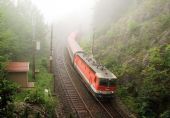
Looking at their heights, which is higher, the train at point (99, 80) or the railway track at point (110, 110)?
the train at point (99, 80)

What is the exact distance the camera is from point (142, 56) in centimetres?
3158

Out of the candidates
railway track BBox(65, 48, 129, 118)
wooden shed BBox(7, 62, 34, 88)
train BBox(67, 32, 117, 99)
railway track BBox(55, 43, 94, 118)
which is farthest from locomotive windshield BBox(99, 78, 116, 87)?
wooden shed BBox(7, 62, 34, 88)

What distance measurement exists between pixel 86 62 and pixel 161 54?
949 centimetres

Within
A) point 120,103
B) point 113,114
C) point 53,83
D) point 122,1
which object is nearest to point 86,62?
point 53,83

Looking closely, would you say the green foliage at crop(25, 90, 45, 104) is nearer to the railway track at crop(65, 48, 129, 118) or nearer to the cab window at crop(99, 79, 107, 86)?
the railway track at crop(65, 48, 129, 118)

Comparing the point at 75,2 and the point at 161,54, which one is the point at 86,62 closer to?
the point at 161,54

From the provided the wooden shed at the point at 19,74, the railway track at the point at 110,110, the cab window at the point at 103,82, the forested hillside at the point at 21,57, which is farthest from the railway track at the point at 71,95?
the wooden shed at the point at 19,74

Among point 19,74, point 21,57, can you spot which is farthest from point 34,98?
point 21,57

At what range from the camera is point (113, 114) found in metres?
26.4

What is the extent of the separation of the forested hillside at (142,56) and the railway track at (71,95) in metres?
4.21

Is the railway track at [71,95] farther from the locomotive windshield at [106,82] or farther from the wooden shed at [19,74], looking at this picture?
the wooden shed at [19,74]

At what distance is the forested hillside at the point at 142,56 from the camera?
25.2 m

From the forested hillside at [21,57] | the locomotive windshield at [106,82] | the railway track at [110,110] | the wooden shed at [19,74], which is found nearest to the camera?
the forested hillside at [21,57]

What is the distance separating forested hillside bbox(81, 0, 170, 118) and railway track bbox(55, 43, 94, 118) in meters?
4.21
